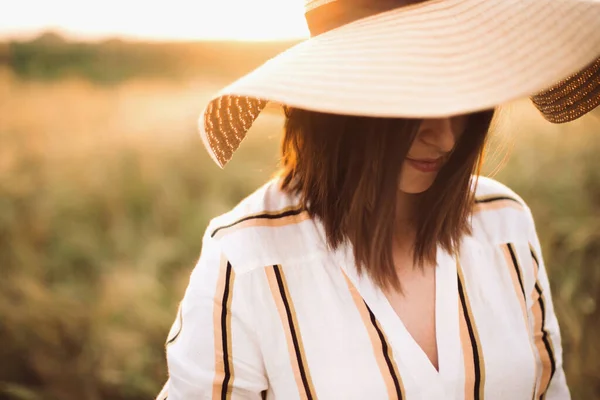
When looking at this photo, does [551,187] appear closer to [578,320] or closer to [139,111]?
[578,320]

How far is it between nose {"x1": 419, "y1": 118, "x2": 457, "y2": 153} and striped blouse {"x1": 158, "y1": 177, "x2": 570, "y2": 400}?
0.19 meters

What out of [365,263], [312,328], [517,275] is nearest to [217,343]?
[312,328]

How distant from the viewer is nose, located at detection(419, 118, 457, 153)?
599 millimetres

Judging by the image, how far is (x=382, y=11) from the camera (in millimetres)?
534

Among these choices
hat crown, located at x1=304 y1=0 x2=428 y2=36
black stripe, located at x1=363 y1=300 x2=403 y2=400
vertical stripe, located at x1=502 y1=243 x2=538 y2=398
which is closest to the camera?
hat crown, located at x1=304 y1=0 x2=428 y2=36

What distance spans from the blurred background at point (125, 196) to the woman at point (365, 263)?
676 mm

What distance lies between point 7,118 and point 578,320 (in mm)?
2337

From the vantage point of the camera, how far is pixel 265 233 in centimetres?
69

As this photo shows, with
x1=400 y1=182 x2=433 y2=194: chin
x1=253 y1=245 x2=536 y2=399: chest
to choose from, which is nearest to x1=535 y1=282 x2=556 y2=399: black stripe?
x1=253 y1=245 x2=536 y2=399: chest

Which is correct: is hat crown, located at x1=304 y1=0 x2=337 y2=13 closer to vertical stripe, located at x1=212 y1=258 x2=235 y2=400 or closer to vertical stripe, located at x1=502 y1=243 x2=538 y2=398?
vertical stripe, located at x1=212 y1=258 x2=235 y2=400

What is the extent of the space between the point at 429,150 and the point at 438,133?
30 mm

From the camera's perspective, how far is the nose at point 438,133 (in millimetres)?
599

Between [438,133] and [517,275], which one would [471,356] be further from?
[438,133]

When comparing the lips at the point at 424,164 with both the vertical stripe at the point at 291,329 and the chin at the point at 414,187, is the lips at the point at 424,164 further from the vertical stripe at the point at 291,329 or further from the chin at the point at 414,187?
the vertical stripe at the point at 291,329
